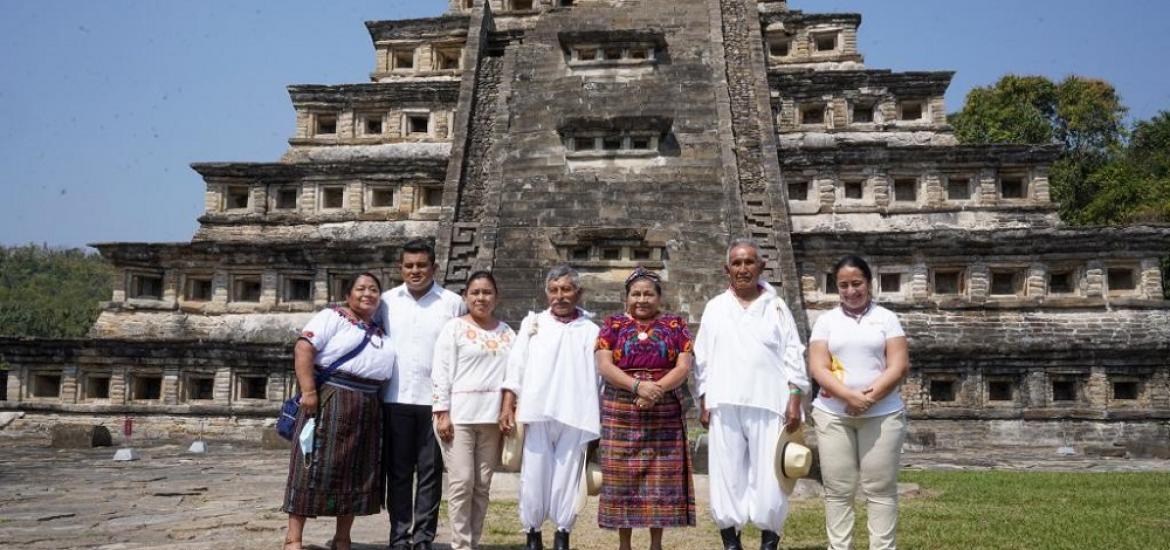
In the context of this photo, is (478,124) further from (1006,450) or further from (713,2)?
(1006,450)

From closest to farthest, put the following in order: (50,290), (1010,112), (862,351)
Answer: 1. (862,351)
2. (1010,112)
3. (50,290)

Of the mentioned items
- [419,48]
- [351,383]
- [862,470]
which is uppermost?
[419,48]

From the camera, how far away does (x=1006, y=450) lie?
54.5 ft

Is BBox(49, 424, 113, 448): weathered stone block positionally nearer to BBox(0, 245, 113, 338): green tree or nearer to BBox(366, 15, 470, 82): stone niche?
BBox(366, 15, 470, 82): stone niche

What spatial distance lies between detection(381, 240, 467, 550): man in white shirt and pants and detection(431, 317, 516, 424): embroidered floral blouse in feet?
0.55

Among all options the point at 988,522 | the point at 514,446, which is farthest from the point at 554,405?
the point at 988,522

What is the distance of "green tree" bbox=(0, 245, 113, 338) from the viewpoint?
55750 mm

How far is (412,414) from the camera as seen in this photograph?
21.6ft

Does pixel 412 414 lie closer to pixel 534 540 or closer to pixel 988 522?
pixel 534 540

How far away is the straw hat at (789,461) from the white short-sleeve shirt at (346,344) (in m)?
2.66

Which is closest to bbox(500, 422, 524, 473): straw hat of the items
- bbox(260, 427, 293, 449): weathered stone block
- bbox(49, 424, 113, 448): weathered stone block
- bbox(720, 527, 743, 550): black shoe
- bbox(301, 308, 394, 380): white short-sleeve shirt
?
bbox(301, 308, 394, 380): white short-sleeve shirt

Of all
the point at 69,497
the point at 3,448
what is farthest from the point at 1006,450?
the point at 3,448

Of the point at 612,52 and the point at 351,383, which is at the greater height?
the point at 612,52

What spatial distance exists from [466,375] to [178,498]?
15.2 feet
